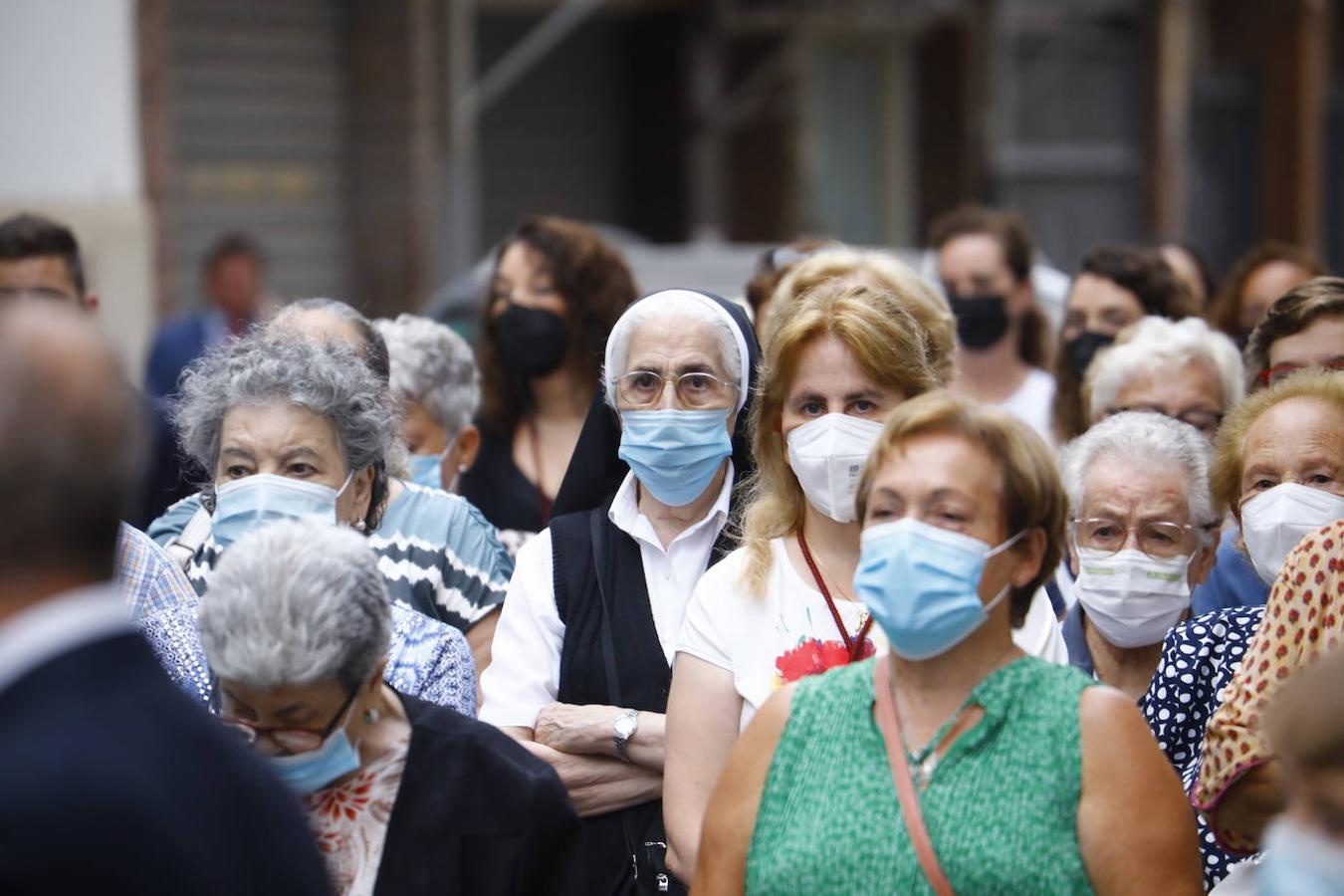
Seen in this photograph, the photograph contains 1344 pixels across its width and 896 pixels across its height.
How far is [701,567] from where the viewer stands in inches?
161

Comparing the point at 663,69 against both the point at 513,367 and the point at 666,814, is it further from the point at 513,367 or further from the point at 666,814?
the point at 666,814

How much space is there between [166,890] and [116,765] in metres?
0.15

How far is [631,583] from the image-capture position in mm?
4020

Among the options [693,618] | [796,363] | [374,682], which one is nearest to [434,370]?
[796,363]

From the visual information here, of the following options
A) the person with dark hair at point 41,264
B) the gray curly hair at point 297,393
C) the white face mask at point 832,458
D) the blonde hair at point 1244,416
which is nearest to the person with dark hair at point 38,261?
the person with dark hair at point 41,264

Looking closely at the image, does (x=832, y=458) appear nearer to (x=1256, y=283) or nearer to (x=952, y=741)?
(x=952, y=741)

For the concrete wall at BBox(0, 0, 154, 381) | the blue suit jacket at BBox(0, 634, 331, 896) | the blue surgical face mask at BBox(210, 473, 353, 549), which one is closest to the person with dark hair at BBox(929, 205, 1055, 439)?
the blue surgical face mask at BBox(210, 473, 353, 549)

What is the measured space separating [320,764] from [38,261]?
3463 millimetres

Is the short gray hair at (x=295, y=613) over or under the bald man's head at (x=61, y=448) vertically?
under

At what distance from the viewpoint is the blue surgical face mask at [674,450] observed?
4102 millimetres

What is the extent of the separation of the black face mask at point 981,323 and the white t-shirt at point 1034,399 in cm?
22

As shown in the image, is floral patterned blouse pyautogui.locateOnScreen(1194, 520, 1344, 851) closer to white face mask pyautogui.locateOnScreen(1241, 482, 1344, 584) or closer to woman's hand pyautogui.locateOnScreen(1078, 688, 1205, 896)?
woman's hand pyautogui.locateOnScreen(1078, 688, 1205, 896)

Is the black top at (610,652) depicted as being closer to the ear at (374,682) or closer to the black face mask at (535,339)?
the ear at (374,682)

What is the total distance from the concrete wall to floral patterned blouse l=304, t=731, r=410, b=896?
8.27 metres
